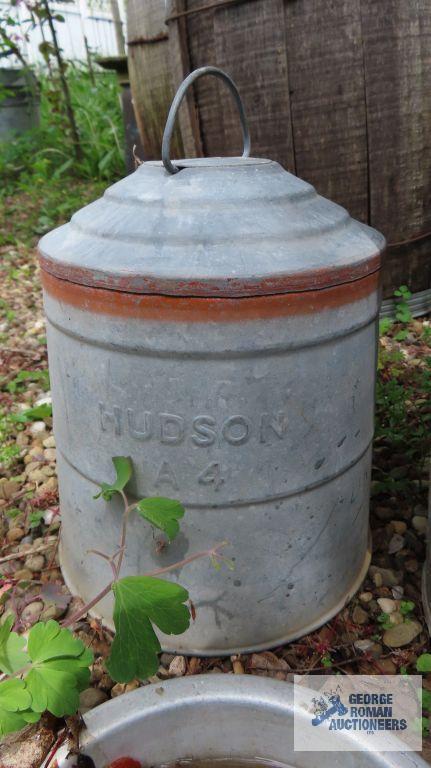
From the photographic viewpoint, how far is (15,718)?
0.95m

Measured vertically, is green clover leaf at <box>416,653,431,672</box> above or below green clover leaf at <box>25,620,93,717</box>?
below

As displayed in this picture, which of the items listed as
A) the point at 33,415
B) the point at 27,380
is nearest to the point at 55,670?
the point at 33,415

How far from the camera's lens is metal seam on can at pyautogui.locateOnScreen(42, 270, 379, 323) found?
3.66ft

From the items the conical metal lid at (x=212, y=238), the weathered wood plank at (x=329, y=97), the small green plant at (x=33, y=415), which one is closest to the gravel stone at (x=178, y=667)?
the conical metal lid at (x=212, y=238)

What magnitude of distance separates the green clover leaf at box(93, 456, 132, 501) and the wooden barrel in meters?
1.50

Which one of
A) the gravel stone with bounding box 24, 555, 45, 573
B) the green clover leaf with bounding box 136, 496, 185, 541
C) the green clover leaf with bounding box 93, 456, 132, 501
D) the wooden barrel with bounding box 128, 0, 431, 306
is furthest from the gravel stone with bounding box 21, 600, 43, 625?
the wooden barrel with bounding box 128, 0, 431, 306

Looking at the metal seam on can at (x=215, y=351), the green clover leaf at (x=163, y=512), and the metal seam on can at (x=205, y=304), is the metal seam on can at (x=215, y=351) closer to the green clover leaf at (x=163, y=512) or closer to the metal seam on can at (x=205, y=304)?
the metal seam on can at (x=205, y=304)

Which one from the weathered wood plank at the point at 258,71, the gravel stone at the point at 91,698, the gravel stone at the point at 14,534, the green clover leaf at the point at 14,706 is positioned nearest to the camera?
the green clover leaf at the point at 14,706

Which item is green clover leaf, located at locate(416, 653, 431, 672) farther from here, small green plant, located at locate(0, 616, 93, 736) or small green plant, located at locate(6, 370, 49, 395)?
small green plant, located at locate(6, 370, 49, 395)

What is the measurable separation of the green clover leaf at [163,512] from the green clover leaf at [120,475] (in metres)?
0.10

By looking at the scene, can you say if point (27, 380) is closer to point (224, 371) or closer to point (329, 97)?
point (329, 97)

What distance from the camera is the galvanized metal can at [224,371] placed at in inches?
44.8

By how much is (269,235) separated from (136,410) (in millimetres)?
389

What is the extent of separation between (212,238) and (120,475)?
46cm
